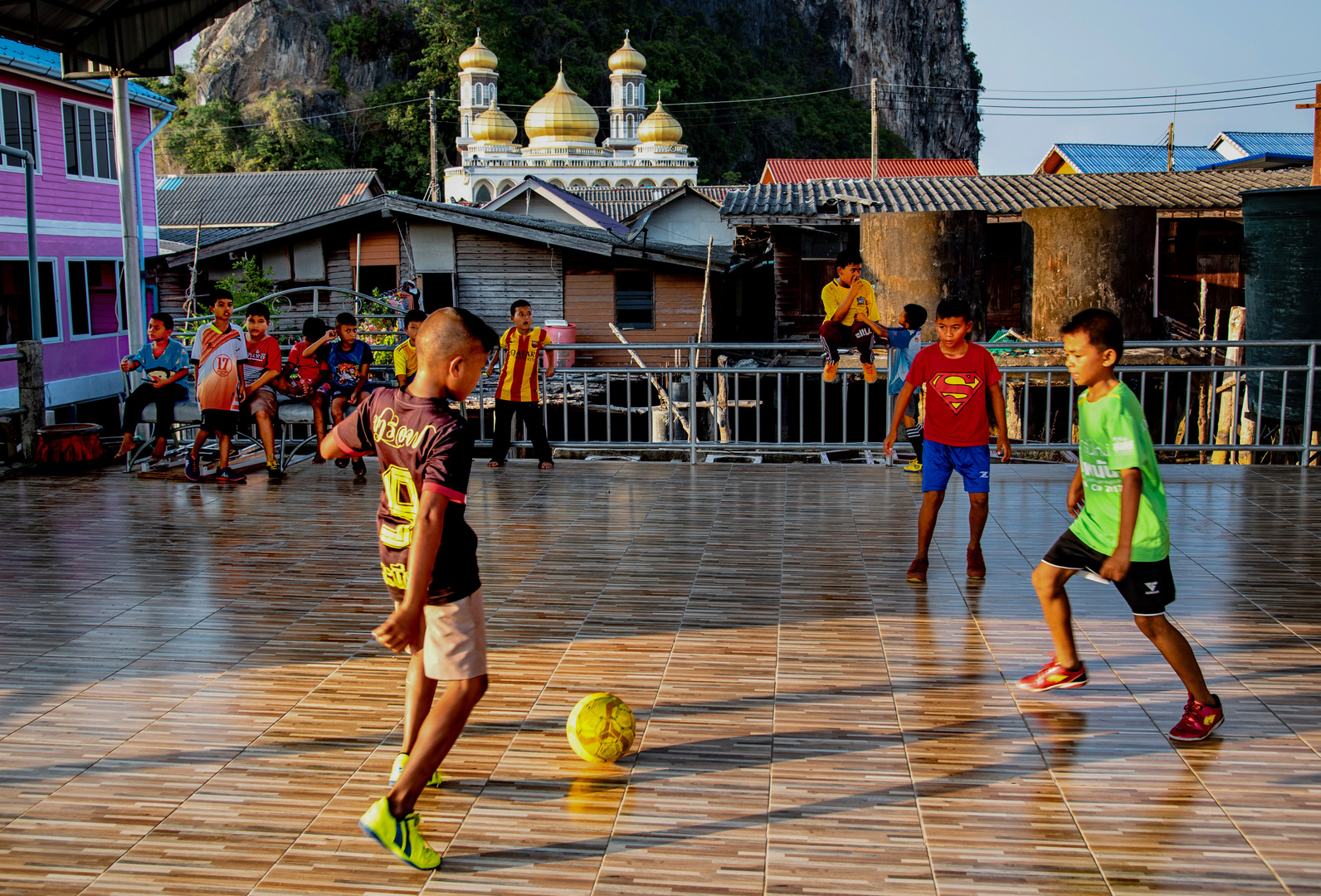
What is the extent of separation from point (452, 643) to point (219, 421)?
23.6 feet

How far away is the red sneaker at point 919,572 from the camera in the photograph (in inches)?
267

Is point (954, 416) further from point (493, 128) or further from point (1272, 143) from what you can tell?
point (493, 128)

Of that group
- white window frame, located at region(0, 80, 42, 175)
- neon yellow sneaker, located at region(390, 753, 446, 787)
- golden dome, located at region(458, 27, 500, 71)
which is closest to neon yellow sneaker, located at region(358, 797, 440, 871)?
neon yellow sneaker, located at region(390, 753, 446, 787)

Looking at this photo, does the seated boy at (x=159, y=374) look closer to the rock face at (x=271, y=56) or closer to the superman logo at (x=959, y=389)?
the superman logo at (x=959, y=389)

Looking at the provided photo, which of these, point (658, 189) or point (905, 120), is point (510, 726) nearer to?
point (658, 189)

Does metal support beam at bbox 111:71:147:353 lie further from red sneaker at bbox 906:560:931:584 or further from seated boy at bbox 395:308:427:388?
red sneaker at bbox 906:560:931:584

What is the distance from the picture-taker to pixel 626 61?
255 feet

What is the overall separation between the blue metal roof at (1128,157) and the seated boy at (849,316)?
90.5 ft

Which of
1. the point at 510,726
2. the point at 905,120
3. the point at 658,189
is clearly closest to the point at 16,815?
the point at 510,726

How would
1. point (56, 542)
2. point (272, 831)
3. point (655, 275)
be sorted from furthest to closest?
1. point (655, 275)
2. point (56, 542)
3. point (272, 831)

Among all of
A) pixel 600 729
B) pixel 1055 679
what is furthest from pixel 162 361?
pixel 1055 679

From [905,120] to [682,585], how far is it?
99178 millimetres

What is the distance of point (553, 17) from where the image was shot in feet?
264

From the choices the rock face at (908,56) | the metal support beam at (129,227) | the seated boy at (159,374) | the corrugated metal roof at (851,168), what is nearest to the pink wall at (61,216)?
the metal support beam at (129,227)
